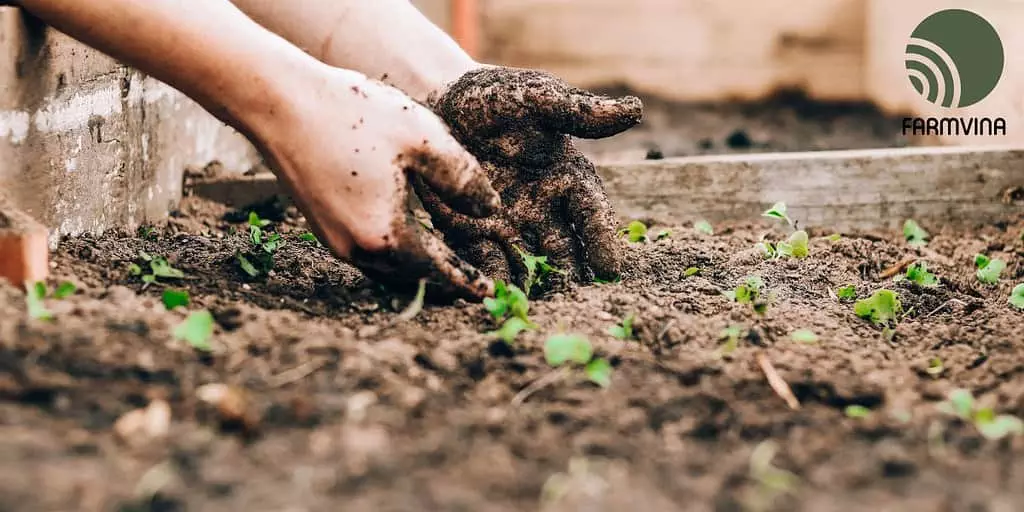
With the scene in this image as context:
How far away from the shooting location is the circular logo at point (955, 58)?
3.22 metres

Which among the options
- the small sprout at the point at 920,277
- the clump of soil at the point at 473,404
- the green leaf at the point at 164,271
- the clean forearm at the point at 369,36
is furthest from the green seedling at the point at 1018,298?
the green leaf at the point at 164,271

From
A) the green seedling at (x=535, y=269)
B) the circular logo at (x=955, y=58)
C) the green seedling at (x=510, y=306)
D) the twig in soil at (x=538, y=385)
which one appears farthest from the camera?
the circular logo at (x=955, y=58)

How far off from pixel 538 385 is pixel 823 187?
1649 mm

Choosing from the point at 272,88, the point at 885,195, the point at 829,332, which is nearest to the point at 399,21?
the point at 272,88

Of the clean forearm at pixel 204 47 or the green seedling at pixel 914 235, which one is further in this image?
the green seedling at pixel 914 235

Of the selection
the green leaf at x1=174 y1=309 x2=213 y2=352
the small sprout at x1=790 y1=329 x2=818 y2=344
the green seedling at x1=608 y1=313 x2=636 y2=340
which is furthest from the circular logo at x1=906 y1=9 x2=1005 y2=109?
the green leaf at x1=174 y1=309 x2=213 y2=352

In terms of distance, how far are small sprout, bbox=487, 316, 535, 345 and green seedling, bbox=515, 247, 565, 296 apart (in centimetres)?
28

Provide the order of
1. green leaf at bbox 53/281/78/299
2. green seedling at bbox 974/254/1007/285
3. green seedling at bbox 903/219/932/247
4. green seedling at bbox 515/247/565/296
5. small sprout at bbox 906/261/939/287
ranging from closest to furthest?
green leaf at bbox 53/281/78/299
green seedling at bbox 515/247/565/296
small sprout at bbox 906/261/939/287
green seedling at bbox 974/254/1007/285
green seedling at bbox 903/219/932/247

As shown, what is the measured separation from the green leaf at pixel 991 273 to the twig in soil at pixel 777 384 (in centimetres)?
94

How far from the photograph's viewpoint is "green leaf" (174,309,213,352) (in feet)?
4.07

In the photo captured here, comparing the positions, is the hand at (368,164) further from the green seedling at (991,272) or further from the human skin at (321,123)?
the green seedling at (991,272)

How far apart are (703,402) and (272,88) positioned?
0.83 m

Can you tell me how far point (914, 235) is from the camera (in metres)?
2.54

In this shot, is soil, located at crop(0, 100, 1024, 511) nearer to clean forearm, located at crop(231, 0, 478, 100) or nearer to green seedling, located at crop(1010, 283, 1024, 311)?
green seedling, located at crop(1010, 283, 1024, 311)
